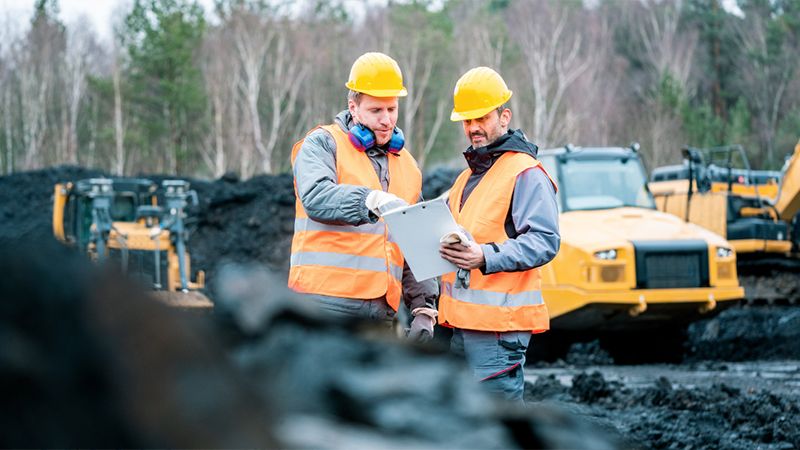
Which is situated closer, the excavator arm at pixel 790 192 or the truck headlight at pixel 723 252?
the truck headlight at pixel 723 252

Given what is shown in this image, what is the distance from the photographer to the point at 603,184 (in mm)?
12883

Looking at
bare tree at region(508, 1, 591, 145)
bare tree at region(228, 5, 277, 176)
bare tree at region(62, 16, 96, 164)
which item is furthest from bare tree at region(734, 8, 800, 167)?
bare tree at region(62, 16, 96, 164)

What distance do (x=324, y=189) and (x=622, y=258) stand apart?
7879mm

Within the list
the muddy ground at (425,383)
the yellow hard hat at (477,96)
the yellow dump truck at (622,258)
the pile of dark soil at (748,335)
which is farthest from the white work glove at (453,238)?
the pile of dark soil at (748,335)

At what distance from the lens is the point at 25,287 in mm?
1062

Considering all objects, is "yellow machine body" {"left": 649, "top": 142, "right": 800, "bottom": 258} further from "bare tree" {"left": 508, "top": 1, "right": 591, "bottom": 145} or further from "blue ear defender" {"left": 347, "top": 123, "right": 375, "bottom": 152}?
"bare tree" {"left": 508, "top": 1, "right": 591, "bottom": 145}

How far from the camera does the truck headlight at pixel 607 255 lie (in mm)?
11602

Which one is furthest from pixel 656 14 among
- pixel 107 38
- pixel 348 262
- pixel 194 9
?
pixel 348 262

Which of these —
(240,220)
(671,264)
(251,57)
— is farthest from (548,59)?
(671,264)

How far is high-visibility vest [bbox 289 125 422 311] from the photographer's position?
14.6ft

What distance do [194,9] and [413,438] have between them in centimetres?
5297

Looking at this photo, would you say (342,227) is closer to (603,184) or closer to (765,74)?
(603,184)

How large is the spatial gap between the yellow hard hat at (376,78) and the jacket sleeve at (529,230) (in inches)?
27.4

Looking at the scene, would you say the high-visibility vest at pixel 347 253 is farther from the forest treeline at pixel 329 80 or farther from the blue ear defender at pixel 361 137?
the forest treeline at pixel 329 80
